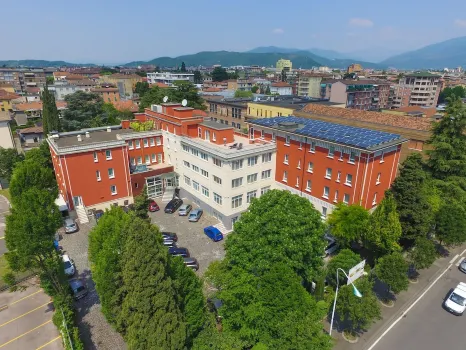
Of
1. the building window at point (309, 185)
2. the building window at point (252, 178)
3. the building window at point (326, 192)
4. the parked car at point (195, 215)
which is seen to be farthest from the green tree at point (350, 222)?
the parked car at point (195, 215)

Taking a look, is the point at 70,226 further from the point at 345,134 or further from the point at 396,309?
the point at 396,309

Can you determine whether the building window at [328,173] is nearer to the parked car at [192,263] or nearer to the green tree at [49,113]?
the parked car at [192,263]

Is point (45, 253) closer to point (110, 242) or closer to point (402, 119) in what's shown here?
point (110, 242)

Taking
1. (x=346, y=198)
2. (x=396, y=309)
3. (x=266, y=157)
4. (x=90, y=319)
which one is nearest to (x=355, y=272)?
(x=396, y=309)

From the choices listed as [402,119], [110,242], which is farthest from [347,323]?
[402,119]

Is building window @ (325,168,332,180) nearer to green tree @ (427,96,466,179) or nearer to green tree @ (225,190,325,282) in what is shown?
green tree @ (225,190,325,282)

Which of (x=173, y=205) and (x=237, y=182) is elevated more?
(x=237, y=182)
